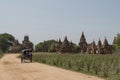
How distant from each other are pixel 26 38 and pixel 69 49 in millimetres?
45511

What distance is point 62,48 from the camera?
11488 centimetres

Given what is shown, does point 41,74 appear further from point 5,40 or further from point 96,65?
point 5,40

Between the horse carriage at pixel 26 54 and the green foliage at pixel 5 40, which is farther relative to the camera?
the green foliage at pixel 5 40

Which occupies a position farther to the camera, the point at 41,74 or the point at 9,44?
the point at 9,44

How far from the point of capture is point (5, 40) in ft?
566

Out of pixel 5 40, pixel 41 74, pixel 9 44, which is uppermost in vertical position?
pixel 5 40

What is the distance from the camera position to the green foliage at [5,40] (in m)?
169

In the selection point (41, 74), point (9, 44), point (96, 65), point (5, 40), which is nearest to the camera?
point (41, 74)

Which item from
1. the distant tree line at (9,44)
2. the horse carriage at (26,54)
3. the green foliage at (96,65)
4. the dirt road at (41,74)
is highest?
the distant tree line at (9,44)

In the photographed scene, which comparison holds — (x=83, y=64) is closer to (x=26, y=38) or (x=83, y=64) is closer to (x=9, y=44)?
(x=26, y=38)

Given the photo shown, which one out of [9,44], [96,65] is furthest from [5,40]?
[96,65]

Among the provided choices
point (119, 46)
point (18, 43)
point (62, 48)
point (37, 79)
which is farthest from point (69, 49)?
point (37, 79)

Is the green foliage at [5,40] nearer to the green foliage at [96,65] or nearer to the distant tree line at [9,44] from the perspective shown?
the distant tree line at [9,44]

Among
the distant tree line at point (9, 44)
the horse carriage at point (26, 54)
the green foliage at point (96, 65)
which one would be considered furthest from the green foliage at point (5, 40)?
the green foliage at point (96, 65)
